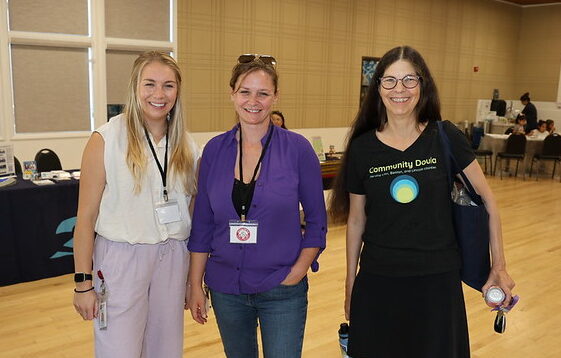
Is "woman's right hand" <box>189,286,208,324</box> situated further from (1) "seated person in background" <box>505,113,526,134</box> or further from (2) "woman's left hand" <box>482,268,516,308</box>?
(1) "seated person in background" <box>505,113,526,134</box>

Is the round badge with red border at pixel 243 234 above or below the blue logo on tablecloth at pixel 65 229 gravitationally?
above

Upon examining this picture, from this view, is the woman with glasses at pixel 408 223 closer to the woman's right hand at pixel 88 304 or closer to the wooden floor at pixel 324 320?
the woman's right hand at pixel 88 304

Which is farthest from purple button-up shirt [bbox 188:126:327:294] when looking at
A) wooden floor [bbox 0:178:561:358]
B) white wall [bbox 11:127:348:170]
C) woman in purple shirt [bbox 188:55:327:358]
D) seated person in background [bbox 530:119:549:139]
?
seated person in background [bbox 530:119:549:139]

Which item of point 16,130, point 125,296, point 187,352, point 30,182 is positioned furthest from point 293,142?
point 16,130

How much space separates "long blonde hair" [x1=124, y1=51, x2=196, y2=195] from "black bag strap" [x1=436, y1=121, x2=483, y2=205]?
0.95 m

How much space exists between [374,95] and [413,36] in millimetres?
10578

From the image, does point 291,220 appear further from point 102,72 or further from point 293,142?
point 102,72

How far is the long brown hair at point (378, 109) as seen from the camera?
1885 millimetres

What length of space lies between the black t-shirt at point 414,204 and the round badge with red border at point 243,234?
18.3 inches

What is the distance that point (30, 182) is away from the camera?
180 inches

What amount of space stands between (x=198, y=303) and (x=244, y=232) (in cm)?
39

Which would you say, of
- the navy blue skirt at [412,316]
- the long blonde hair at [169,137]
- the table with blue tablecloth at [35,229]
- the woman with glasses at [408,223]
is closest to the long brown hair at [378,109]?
the woman with glasses at [408,223]

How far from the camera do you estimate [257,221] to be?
6.14 ft

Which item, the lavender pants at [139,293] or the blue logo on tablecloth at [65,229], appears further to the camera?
the blue logo on tablecloth at [65,229]
